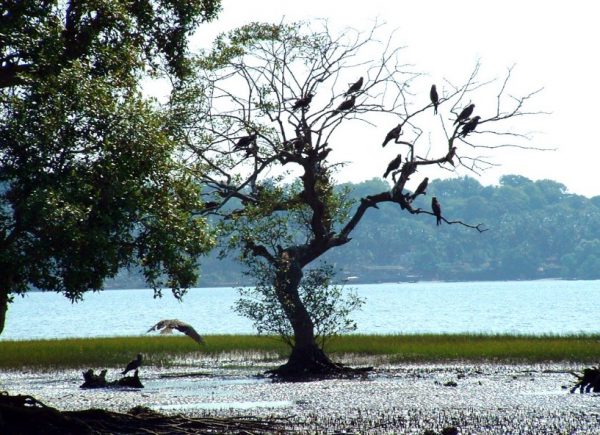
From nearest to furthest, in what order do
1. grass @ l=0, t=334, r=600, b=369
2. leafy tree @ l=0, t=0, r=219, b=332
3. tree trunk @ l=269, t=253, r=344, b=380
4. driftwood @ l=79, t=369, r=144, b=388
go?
leafy tree @ l=0, t=0, r=219, b=332, driftwood @ l=79, t=369, r=144, b=388, tree trunk @ l=269, t=253, r=344, b=380, grass @ l=0, t=334, r=600, b=369

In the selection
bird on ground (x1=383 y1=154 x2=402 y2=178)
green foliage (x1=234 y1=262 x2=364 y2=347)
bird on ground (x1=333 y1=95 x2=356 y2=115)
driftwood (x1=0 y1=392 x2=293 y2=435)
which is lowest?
driftwood (x1=0 y1=392 x2=293 y2=435)

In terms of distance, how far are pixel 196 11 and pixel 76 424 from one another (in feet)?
28.2

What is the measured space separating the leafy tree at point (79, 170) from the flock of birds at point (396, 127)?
10.7 metres

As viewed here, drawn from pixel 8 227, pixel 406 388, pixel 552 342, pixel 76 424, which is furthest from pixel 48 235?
pixel 552 342

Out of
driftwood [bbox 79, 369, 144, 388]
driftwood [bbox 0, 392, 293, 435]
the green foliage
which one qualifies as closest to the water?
the green foliage

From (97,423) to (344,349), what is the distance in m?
22.3

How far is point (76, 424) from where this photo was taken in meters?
17.2

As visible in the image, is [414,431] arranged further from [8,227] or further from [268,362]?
[268,362]

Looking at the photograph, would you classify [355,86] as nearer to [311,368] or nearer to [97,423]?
[311,368]

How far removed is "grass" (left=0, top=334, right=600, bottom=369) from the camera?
116 feet

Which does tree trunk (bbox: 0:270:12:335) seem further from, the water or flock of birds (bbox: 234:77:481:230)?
the water

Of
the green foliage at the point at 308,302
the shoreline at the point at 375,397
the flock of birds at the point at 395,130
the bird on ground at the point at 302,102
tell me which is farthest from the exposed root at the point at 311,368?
the bird on ground at the point at 302,102

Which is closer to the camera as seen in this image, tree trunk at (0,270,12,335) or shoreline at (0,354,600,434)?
tree trunk at (0,270,12,335)

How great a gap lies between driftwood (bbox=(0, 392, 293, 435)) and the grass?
1761 centimetres
